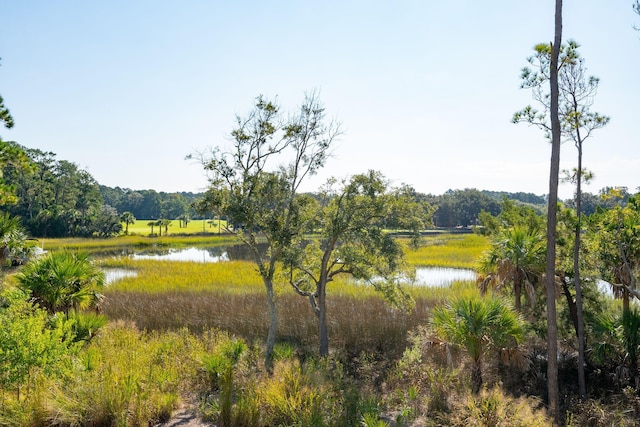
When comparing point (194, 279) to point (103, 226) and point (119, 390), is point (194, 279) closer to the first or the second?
point (119, 390)

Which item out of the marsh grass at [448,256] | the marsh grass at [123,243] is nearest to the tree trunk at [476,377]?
the marsh grass at [448,256]

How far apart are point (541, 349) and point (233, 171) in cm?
1059

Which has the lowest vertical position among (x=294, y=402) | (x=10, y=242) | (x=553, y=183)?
(x=294, y=402)

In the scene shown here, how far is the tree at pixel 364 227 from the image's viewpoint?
1142 centimetres

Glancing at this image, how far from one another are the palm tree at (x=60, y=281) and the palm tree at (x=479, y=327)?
9.79 metres

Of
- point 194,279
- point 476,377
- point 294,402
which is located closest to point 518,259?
point 476,377

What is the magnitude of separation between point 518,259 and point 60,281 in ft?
41.6

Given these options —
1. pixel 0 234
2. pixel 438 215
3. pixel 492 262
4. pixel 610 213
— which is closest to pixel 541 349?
pixel 492 262

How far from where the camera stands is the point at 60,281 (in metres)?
11.4

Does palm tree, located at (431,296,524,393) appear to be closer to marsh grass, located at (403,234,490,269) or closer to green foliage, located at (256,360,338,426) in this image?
green foliage, located at (256,360,338,426)

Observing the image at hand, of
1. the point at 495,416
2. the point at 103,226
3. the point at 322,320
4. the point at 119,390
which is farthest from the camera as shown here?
the point at 103,226

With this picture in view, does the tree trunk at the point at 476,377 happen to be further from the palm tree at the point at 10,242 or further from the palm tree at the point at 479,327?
the palm tree at the point at 10,242

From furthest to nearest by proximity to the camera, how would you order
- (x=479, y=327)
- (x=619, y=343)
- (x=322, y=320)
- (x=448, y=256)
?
(x=448, y=256) < (x=322, y=320) < (x=619, y=343) < (x=479, y=327)

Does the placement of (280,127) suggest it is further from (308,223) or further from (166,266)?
(166,266)
